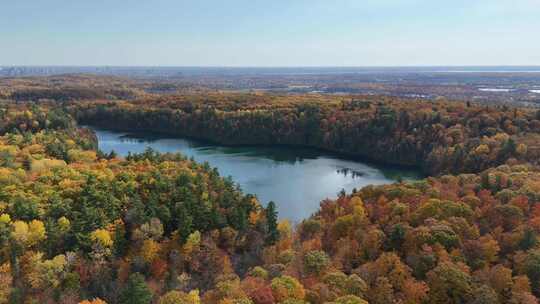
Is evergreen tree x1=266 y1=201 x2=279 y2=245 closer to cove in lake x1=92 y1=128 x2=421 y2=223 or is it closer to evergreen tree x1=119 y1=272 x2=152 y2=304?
cove in lake x1=92 y1=128 x2=421 y2=223

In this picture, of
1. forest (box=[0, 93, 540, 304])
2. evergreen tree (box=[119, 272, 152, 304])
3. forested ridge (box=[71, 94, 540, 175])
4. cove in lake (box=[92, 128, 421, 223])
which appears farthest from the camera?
forested ridge (box=[71, 94, 540, 175])

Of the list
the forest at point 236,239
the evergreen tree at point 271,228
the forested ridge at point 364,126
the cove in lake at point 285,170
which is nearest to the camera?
the forest at point 236,239

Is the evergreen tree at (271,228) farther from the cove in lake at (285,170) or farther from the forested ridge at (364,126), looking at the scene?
the forested ridge at (364,126)

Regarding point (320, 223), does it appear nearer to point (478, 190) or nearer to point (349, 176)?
point (478, 190)

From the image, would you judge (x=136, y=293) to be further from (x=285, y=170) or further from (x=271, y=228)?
(x=285, y=170)

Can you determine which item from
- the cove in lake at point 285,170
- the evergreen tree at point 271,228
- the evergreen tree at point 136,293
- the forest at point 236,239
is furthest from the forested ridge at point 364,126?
the evergreen tree at point 136,293

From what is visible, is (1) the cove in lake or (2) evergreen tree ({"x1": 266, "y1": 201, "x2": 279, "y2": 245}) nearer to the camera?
(2) evergreen tree ({"x1": 266, "y1": 201, "x2": 279, "y2": 245})

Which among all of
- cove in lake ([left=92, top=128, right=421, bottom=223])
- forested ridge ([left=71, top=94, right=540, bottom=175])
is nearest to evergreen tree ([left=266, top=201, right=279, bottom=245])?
cove in lake ([left=92, top=128, right=421, bottom=223])
